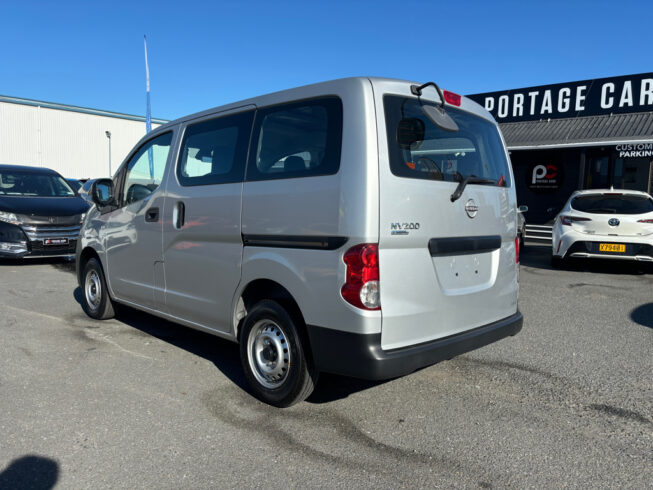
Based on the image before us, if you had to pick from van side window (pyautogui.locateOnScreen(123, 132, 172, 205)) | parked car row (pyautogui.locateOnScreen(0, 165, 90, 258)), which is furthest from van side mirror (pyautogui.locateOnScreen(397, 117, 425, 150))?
parked car row (pyautogui.locateOnScreen(0, 165, 90, 258))

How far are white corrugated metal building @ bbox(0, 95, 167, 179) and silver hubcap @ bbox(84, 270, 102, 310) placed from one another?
32.4 meters

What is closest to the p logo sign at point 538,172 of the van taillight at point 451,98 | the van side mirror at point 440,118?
the van taillight at point 451,98

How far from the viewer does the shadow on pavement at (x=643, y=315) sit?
18.4ft

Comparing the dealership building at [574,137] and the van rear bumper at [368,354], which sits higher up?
the dealership building at [574,137]

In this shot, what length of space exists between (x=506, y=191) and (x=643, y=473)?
1945 mm

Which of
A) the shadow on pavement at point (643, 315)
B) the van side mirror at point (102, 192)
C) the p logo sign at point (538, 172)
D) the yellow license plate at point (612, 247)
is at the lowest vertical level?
the shadow on pavement at point (643, 315)

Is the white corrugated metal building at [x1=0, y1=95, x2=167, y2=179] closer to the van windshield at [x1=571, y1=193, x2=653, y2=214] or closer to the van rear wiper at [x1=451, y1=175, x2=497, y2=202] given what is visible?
the van windshield at [x1=571, y1=193, x2=653, y2=214]

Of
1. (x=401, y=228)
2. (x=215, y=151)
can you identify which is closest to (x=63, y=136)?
(x=215, y=151)

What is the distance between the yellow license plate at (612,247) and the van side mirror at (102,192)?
7338 mm

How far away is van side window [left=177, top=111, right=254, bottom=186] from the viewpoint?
3.66 meters

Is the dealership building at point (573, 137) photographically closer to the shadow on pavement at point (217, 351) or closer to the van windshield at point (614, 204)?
the van windshield at point (614, 204)

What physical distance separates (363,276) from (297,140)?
40.5 inches

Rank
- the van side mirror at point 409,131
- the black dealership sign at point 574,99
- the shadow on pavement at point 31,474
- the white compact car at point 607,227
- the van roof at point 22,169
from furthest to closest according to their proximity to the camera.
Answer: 1. the black dealership sign at point 574,99
2. the van roof at point 22,169
3. the white compact car at point 607,227
4. the van side mirror at point 409,131
5. the shadow on pavement at point 31,474

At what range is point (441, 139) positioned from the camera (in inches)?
129
